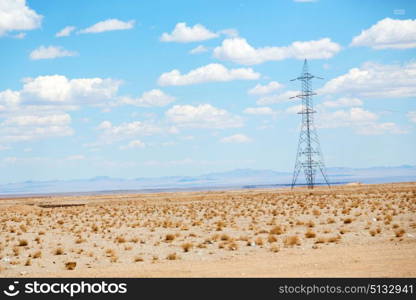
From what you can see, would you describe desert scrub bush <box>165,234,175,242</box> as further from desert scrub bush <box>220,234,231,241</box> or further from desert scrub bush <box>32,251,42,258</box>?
desert scrub bush <box>32,251,42,258</box>

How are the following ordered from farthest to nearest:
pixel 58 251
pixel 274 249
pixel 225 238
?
pixel 225 238
pixel 58 251
pixel 274 249

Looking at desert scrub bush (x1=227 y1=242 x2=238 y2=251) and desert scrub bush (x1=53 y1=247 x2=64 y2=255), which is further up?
desert scrub bush (x1=227 y1=242 x2=238 y2=251)

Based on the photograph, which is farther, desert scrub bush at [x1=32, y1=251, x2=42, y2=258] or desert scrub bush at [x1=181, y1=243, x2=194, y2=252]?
desert scrub bush at [x1=181, y1=243, x2=194, y2=252]

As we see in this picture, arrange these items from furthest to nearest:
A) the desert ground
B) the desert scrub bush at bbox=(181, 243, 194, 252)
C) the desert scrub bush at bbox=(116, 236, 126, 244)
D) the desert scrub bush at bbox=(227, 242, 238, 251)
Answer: the desert scrub bush at bbox=(116, 236, 126, 244) → the desert scrub bush at bbox=(181, 243, 194, 252) → the desert scrub bush at bbox=(227, 242, 238, 251) → the desert ground

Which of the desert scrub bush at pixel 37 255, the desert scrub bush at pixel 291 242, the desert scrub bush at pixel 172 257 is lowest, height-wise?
the desert scrub bush at pixel 37 255

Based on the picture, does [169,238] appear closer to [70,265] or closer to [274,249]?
[274,249]

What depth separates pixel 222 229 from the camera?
30.1 meters

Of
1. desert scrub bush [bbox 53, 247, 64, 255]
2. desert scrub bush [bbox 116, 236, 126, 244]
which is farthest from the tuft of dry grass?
desert scrub bush [bbox 53, 247, 64, 255]

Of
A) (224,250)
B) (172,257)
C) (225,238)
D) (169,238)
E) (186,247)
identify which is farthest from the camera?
(169,238)

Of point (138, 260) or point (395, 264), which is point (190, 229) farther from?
point (395, 264)

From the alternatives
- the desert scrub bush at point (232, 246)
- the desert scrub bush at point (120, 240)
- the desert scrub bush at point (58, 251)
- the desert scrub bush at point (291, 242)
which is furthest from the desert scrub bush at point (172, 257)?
the desert scrub bush at point (120, 240)

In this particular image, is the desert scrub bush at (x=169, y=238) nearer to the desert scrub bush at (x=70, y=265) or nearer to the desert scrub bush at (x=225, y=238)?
the desert scrub bush at (x=225, y=238)

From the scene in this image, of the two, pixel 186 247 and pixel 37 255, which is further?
pixel 186 247

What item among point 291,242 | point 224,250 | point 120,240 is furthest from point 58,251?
point 291,242
